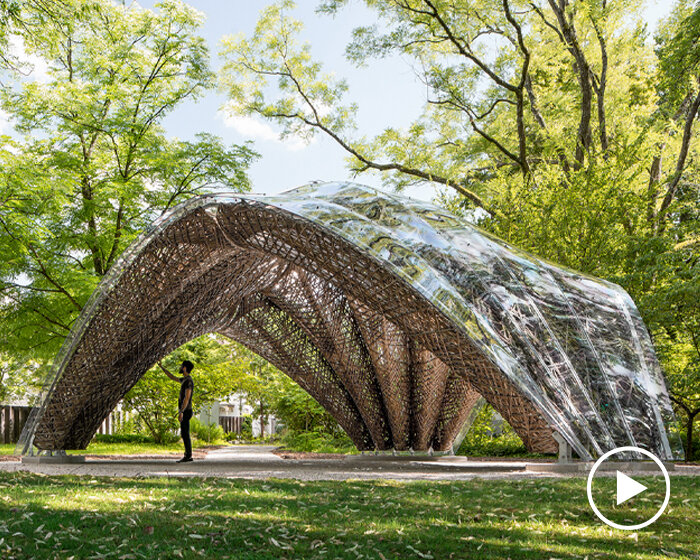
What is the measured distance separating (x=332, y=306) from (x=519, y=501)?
25.3ft

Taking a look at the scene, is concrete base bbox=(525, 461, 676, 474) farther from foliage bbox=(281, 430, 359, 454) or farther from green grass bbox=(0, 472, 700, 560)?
foliage bbox=(281, 430, 359, 454)

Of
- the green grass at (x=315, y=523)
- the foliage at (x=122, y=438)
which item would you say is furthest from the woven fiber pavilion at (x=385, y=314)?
the foliage at (x=122, y=438)

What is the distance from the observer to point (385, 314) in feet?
30.8

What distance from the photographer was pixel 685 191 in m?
25.8

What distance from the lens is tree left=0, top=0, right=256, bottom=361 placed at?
1611cm

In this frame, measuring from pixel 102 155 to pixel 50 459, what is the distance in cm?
873

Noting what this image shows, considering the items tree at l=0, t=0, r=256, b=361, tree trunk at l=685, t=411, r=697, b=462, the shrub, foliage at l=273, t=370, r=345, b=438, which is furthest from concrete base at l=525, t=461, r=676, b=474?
the shrub

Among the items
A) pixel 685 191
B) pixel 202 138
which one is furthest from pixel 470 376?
pixel 685 191

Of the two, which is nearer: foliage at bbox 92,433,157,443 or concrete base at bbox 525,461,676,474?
concrete base at bbox 525,461,676,474

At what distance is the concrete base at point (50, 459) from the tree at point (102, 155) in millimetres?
4861

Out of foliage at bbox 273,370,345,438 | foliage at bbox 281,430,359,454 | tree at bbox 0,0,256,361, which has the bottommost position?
foliage at bbox 281,430,359,454

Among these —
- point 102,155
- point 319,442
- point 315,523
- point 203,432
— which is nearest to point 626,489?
point 315,523

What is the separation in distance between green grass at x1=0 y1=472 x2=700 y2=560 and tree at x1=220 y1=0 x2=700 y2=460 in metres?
8.04

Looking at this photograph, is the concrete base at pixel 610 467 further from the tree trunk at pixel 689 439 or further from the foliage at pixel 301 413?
the foliage at pixel 301 413
